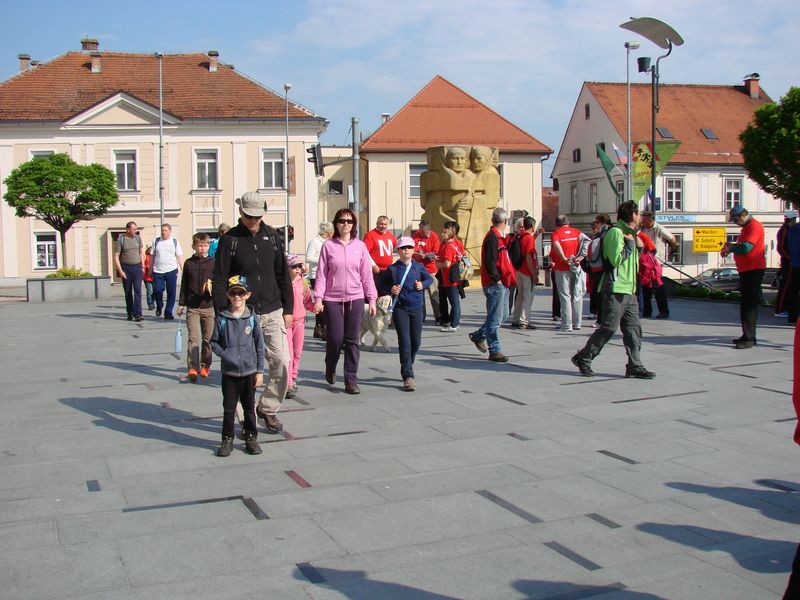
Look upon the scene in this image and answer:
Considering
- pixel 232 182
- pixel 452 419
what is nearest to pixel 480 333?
pixel 452 419

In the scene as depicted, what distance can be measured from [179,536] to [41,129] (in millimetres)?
40182

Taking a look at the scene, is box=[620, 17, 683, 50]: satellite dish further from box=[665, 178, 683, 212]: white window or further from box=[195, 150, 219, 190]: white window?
box=[665, 178, 683, 212]: white window

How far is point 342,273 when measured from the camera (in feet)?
28.2

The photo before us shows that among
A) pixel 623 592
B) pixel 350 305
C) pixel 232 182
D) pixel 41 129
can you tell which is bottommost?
pixel 623 592

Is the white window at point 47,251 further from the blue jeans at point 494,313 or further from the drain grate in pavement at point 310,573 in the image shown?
the drain grate in pavement at point 310,573

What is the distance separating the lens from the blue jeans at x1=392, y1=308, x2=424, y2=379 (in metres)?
8.99

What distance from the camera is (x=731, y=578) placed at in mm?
4117

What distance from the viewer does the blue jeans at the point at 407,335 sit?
29.5 ft

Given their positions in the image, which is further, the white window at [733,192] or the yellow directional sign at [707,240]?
the white window at [733,192]

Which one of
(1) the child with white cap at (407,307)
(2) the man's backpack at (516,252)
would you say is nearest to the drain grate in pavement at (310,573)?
(1) the child with white cap at (407,307)

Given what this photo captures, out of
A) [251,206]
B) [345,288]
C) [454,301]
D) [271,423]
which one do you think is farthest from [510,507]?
[454,301]

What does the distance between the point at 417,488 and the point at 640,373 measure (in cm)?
456

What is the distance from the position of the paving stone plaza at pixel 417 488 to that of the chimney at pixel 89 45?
40434mm

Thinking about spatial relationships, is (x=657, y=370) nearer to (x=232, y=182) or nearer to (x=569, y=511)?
(x=569, y=511)
